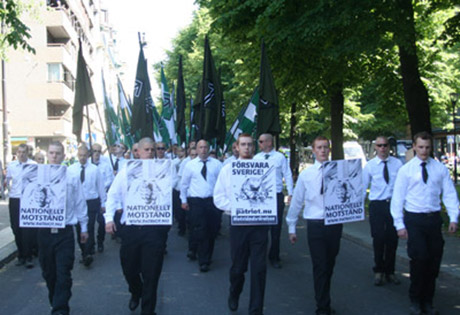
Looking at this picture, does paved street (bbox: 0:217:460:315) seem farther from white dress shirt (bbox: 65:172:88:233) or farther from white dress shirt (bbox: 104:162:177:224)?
white dress shirt (bbox: 104:162:177:224)

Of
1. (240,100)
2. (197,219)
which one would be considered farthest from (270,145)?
(240,100)

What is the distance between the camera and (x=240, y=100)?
29969 millimetres

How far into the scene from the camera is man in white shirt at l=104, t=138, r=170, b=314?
212 inches

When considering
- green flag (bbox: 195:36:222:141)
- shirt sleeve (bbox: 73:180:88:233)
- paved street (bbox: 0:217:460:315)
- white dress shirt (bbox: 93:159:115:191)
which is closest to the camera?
shirt sleeve (bbox: 73:180:88:233)

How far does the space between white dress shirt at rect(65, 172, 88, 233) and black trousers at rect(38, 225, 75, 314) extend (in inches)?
7.7

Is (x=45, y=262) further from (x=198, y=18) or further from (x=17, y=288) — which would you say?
(x=198, y=18)

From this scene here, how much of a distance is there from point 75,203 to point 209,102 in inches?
169

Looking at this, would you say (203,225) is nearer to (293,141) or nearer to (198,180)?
(198,180)

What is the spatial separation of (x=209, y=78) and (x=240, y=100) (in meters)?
20.2

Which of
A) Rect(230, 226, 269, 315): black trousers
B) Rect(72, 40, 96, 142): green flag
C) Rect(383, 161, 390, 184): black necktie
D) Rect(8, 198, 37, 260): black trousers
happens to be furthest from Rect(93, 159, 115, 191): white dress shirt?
Rect(383, 161, 390, 184): black necktie

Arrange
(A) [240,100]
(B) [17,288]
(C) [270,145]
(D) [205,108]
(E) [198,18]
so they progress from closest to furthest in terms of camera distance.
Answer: (B) [17,288] < (C) [270,145] < (D) [205,108] < (A) [240,100] < (E) [198,18]

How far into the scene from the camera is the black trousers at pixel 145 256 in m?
5.38

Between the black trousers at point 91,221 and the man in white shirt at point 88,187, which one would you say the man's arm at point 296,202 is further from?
the black trousers at point 91,221

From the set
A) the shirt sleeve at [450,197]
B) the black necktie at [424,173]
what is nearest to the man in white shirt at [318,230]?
the black necktie at [424,173]
